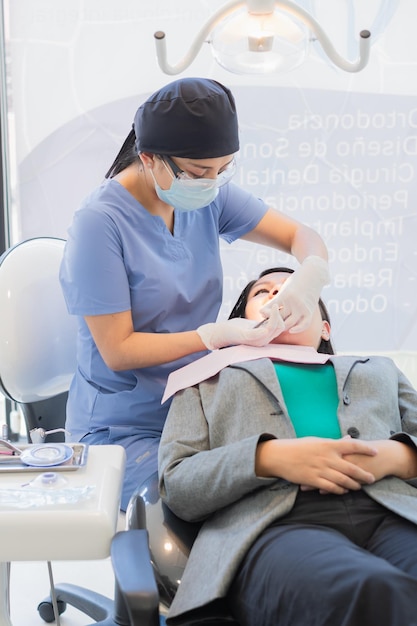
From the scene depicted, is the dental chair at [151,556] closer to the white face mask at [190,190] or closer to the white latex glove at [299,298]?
the white latex glove at [299,298]

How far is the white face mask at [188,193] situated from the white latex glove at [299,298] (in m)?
0.26

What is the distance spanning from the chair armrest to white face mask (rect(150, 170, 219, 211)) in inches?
30.5

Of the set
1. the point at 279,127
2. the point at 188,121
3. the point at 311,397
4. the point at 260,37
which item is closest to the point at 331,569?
the point at 311,397

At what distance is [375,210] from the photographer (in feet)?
9.22

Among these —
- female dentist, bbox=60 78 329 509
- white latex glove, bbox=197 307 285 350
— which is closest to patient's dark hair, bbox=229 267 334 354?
female dentist, bbox=60 78 329 509

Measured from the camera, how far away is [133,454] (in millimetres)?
1543

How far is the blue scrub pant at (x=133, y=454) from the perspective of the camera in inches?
59.0

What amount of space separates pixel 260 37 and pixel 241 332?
0.60m

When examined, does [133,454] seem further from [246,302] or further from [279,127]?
[279,127]

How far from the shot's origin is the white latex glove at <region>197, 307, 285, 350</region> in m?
1.53

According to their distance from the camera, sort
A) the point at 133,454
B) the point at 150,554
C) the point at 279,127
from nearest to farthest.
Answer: the point at 150,554 → the point at 133,454 → the point at 279,127

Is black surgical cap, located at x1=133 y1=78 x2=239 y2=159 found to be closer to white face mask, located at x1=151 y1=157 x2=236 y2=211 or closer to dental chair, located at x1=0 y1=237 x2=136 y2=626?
white face mask, located at x1=151 y1=157 x2=236 y2=211

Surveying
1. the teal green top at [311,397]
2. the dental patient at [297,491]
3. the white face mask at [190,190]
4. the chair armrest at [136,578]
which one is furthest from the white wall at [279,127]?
the chair armrest at [136,578]

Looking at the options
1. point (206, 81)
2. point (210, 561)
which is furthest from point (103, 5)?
point (210, 561)
